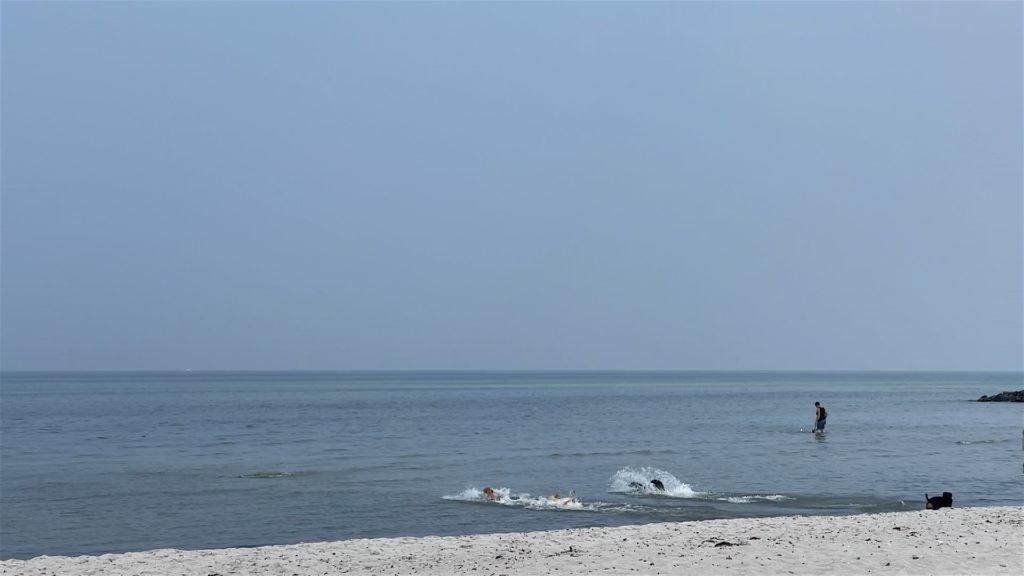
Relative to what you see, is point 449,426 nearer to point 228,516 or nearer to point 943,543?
point 228,516

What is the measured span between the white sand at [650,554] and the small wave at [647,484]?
8.28 metres

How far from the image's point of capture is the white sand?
500 inches

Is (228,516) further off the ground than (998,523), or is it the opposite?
(998,523)

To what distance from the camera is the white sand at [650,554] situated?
12688mm

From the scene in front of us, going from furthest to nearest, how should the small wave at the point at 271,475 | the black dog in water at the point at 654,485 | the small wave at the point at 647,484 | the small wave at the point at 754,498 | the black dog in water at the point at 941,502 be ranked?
1. the small wave at the point at 271,475
2. the black dog in water at the point at 654,485
3. the small wave at the point at 647,484
4. the small wave at the point at 754,498
5. the black dog in water at the point at 941,502

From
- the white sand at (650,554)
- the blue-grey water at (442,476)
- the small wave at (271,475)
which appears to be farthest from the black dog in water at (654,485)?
the small wave at (271,475)

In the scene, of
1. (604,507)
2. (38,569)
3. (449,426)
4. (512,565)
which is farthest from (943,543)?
(449,426)

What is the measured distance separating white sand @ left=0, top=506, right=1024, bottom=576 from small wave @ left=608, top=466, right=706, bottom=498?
8.28 metres

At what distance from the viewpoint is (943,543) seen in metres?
13.8


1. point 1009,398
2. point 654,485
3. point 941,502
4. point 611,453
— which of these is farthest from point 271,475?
point 1009,398

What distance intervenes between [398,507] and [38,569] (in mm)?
10350

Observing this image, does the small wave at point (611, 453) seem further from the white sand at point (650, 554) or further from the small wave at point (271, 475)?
the white sand at point (650, 554)

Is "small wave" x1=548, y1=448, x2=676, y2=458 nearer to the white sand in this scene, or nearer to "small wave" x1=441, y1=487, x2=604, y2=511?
"small wave" x1=441, y1=487, x2=604, y2=511

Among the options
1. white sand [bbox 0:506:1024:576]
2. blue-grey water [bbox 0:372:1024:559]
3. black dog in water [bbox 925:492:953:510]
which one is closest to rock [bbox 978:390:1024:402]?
blue-grey water [bbox 0:372:1024:559]
